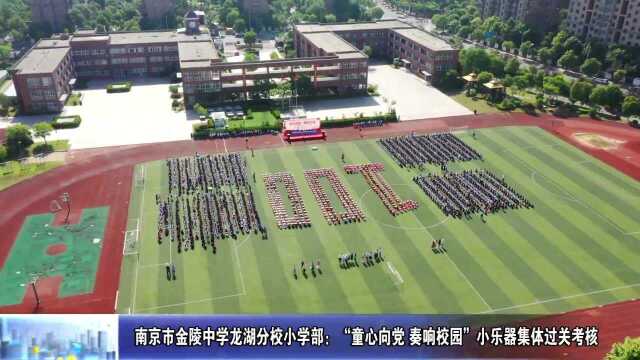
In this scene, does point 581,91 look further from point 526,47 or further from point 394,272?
point 394,272

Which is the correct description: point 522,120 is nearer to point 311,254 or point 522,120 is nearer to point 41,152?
point 311,254

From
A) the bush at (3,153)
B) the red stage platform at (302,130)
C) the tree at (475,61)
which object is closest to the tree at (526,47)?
the tree at (475,61)

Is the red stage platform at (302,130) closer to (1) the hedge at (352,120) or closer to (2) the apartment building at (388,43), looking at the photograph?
(1) the hedge at (352,120)

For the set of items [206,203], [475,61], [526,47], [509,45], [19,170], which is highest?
[475,61]

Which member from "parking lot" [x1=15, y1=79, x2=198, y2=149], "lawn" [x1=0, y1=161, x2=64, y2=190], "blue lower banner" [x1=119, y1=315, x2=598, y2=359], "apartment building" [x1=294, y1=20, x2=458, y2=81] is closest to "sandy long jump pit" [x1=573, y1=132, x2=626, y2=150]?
"apartment building" [x1=294, y1=20, x2=458, y2=81]

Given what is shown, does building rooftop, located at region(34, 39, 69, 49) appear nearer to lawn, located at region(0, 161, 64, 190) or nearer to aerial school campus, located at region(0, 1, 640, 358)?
aerial school campus, located at region(0, 1, 640, 358)

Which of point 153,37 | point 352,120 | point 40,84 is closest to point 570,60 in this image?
point 352,120
